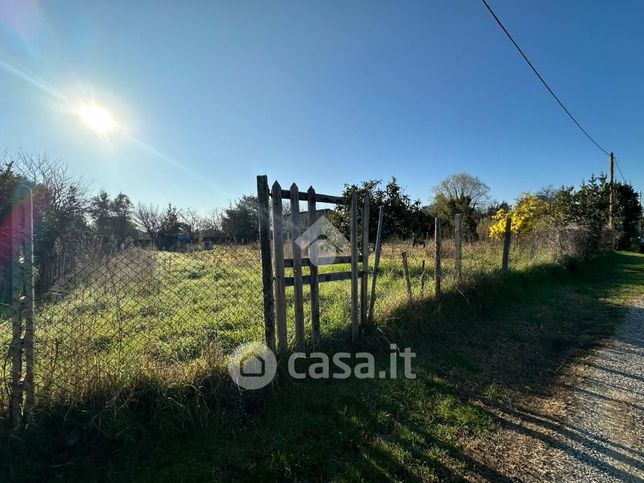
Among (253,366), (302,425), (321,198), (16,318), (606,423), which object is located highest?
(321,198)

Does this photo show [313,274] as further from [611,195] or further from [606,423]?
[611,195]

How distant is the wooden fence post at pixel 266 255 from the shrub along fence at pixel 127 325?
0.23m

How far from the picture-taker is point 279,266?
3.44 metres

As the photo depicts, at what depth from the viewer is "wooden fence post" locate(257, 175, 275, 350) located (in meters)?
3.25

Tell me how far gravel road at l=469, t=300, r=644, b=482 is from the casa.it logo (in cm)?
184

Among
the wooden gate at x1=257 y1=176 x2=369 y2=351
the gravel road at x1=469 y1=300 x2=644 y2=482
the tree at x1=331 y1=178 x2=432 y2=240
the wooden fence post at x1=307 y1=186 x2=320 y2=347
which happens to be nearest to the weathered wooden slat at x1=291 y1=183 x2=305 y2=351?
the wooden gate at x1=257 y1=176 x2=369 y2=351

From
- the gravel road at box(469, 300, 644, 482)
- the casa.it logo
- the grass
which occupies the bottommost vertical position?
the gravel road at box(469, 300, 644, 482)

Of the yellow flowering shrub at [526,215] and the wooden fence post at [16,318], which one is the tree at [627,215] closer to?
the yellow flowering shrub at [526,215]

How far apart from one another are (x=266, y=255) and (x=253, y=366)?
1062 millimetres

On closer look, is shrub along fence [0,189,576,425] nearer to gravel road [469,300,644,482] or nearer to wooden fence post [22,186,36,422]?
wooden fence post [22,186,36,422]

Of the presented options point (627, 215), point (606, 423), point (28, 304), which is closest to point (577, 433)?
point (606, 423)

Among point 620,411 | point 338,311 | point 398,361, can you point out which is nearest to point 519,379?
point 620,411

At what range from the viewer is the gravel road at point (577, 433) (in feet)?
7.32

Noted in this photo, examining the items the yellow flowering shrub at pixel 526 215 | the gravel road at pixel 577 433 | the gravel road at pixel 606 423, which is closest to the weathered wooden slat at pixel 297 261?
the gravel road at pixel 577 433
